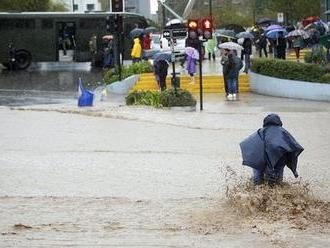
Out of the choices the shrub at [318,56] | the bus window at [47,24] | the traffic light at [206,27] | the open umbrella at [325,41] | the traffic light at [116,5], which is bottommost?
the shrub at [318,56]

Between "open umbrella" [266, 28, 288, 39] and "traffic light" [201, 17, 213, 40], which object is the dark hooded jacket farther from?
"open umbrella" [266, 28, 288, 39]

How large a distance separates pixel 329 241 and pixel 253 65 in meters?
22.0

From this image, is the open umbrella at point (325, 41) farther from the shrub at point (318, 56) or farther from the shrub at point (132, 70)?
the shrub at point (132, 70)

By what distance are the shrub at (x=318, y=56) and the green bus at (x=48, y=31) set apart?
1697cm

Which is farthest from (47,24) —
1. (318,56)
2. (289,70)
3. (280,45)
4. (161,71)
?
(289,70)

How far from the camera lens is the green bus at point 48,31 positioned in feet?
142

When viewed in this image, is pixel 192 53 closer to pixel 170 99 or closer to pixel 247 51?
pixel 247 51

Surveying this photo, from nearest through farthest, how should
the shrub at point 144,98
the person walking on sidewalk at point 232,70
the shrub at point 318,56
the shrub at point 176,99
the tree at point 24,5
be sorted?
1. the shrub at point 176,99
2. the shrub at point 144,98
3. the person walking on sidewalk at point 232,70
4. the shrub at point 318,56
5. the tree at point 24,5

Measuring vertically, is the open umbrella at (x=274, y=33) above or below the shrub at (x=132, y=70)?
above

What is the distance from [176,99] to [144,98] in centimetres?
140

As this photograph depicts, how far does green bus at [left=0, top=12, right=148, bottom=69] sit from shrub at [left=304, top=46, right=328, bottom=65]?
17.0 m

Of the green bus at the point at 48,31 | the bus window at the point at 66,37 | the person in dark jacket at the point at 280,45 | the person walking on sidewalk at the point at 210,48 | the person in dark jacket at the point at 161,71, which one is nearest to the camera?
the person in dark jacket at the point at 161,71

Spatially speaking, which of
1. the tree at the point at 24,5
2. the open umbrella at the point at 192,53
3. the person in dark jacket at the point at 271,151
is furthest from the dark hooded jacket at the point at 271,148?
the tree at the point at 24,5

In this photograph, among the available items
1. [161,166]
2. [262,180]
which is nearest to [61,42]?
[161,166]
